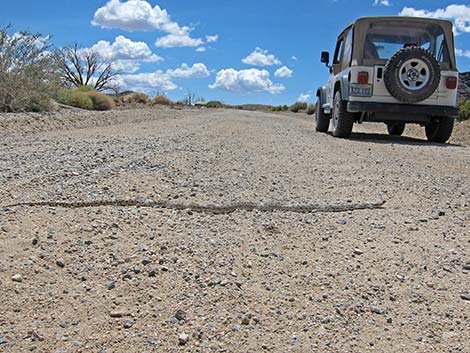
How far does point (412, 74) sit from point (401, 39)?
1485 millimetres

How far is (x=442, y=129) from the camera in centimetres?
1068

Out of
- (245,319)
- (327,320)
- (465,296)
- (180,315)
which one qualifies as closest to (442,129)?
(465,296)

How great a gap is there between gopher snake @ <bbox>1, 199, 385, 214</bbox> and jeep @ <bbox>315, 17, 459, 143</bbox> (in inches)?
242

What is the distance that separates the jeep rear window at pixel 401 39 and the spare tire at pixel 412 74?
2.42ft

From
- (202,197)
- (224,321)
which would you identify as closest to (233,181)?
(202,197)

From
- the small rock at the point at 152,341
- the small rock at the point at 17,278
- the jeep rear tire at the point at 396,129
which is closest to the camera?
the small rock at the point at 152,341

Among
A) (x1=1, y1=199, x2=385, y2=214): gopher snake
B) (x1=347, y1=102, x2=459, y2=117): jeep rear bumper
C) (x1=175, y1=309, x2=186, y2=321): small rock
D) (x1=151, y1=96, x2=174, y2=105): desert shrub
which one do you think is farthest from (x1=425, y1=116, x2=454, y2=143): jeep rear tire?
(x1=151, y1=96, x2=174, y2=105): desert shrub

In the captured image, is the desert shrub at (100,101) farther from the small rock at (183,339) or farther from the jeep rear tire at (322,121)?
the small rock at (183,339)

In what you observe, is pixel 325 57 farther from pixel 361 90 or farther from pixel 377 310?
pixel 377 310

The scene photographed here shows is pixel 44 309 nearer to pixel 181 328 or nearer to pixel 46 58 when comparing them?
pixel 181 328

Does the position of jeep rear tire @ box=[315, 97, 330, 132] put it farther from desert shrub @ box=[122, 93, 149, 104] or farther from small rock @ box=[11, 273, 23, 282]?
desert shrub @ box=[122, 93, 149, 104]

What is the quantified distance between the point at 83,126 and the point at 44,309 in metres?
8.55

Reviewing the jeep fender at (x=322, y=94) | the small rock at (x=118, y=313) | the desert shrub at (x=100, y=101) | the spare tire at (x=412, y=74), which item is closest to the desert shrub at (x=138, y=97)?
the desert shrub at (x=100, y=101)

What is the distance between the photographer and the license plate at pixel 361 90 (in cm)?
1005
